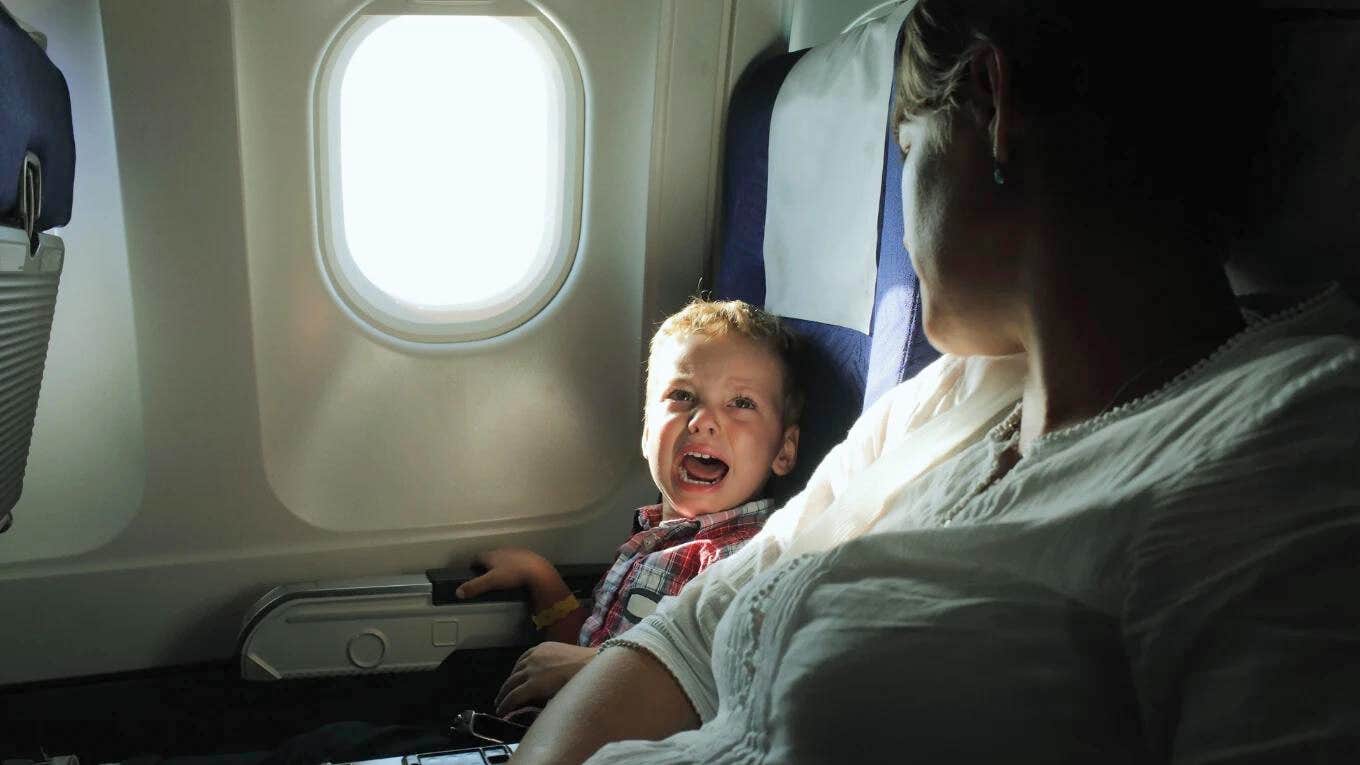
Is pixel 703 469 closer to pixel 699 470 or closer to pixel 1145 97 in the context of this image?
pixel 699 470

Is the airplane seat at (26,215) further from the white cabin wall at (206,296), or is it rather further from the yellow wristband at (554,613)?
the yellow wristband at (554,613)

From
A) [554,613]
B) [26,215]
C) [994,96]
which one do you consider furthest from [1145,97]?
[554,613]

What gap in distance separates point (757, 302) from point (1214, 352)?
4.78 ft

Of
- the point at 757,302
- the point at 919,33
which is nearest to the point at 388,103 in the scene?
the point at 757,302

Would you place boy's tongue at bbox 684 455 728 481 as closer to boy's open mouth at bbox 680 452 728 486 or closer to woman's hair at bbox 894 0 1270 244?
boy's open mouth at bbox 680 452 728 486

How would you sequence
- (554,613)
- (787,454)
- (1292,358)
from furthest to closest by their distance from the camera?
(554,613)
(787,454)
(1292,358)

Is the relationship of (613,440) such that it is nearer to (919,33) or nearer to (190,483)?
(190,483)

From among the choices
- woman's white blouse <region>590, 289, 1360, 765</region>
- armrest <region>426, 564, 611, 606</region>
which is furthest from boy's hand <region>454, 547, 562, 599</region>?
woman's white blouse <region>590, 289, 1360, 765</region>

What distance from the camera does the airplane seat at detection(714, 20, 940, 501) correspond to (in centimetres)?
161

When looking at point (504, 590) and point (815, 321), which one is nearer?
point (815, 321)

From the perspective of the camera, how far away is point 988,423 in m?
1.26

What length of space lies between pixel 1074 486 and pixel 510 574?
5.77 feet

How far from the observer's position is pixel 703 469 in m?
2.24

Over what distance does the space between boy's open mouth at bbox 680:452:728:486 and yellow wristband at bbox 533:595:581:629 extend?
40 cm
